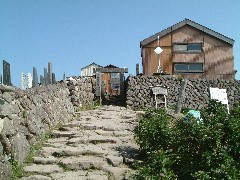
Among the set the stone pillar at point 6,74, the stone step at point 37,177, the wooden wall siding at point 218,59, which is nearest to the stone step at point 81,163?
the stone step at point 37,177

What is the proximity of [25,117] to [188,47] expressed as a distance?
1783cm

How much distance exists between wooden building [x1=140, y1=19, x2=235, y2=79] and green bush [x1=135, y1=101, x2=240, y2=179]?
640 inches

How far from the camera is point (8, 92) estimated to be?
263 inches

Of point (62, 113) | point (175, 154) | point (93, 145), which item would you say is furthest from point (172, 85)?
point (175, 154)

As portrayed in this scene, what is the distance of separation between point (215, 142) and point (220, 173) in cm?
70

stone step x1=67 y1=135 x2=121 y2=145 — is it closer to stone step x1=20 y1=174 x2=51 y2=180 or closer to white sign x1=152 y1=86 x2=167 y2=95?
stone step x1=20 y1=174 x2=51 y2=180

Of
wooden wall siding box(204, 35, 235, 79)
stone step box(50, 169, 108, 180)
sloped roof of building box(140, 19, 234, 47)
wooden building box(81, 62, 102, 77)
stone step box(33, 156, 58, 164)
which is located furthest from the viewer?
wooden building box(81, 62, 102, 77)

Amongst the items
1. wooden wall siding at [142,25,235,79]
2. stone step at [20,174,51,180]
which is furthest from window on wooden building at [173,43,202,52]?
stone step at [20,174,51,180]

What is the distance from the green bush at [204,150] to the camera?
497 centimetres

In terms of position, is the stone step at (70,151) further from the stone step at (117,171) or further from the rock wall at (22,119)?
the stone step at (117,171)

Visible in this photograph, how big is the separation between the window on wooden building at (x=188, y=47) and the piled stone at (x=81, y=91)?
295 inches

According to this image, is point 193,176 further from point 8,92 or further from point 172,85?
point 172,85

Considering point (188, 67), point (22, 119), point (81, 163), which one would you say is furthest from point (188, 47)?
point (81, 163)

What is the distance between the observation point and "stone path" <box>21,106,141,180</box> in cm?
616
